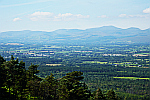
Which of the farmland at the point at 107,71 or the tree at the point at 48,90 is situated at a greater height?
the tree at the point at 48,90

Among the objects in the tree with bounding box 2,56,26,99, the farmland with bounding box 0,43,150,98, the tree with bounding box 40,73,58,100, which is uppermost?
the tree with bounding box 2,56,26,99

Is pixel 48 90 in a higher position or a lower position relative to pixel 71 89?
lower

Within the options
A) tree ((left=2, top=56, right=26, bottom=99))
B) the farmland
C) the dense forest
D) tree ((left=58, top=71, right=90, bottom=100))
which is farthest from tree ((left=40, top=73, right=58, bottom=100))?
the farmland

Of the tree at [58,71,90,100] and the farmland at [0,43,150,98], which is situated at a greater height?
the tree at [58,71,90,100]

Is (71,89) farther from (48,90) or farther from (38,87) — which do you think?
→ (38,87)

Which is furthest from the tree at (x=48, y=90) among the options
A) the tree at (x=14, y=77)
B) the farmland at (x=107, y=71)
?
the farmland at (x=107, y=71)

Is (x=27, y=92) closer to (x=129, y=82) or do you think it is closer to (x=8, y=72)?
(x=8, y=72)

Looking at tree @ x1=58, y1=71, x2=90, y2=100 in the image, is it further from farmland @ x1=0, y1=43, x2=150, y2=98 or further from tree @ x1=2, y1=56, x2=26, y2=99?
farmland @ x1=0, y1=43, x2=150, y2=98

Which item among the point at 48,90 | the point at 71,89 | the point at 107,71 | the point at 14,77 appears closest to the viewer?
the point at 14,77

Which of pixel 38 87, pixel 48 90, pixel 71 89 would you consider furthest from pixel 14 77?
pixel 71 89

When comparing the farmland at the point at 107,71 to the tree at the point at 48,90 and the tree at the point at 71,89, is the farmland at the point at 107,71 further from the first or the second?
the tree at the point at 71,89

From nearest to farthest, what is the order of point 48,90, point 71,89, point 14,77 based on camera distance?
1. point 14,77
2. point 71,89
3. point 48,90

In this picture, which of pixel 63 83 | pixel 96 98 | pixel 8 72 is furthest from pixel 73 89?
pixel 8 72
